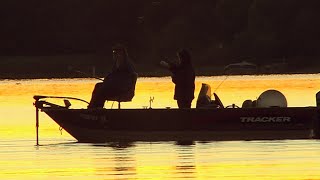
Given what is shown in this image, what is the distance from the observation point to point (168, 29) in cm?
14725

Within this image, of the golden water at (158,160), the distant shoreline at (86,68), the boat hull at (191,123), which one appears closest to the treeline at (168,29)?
the distant shoreline at (86,68)

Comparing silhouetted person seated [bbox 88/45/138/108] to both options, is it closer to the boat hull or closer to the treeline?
the boat hull

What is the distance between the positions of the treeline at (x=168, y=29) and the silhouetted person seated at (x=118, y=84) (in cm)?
9413

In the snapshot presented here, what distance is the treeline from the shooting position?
130m

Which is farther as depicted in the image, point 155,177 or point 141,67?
point 141,67

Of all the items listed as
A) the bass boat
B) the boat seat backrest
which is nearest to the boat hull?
the bass boat

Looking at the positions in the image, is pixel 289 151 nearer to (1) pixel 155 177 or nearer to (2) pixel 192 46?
(1) pixel 155 177

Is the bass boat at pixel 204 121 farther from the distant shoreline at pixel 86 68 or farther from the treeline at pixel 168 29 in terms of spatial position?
the treeline at pixel 168 29

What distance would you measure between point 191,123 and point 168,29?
114 meters

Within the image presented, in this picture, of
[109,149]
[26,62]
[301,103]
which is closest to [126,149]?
[109,149]

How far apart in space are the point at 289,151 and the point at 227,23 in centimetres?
10888

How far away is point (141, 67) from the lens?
14475 cm

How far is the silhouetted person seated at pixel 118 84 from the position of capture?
34188 millimetres

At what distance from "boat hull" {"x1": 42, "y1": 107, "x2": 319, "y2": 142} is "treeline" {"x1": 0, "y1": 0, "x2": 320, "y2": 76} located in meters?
94.1
